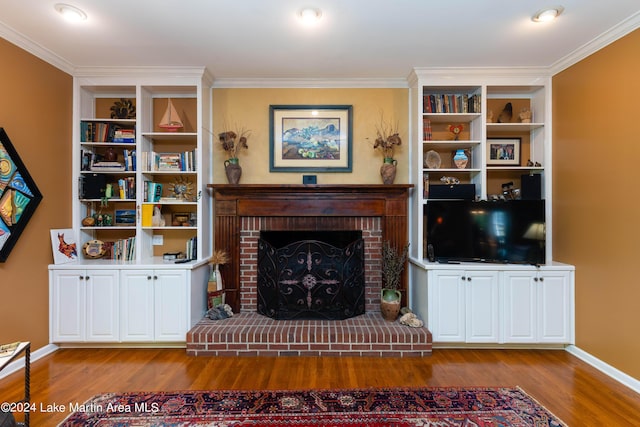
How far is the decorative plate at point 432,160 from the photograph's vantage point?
3441mm

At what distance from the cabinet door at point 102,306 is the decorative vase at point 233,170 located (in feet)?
4.62

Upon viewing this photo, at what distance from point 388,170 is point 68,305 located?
3.34m

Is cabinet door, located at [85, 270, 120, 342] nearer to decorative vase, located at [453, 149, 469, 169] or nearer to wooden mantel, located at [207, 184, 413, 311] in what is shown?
wooden mantel, located at [207, 184, 413, 311]

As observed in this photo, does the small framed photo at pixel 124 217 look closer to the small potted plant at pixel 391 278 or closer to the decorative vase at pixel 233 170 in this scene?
the decorative vase at pixel 233 170

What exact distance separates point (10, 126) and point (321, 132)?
2698 mm

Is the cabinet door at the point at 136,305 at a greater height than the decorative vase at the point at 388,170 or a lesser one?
lesser

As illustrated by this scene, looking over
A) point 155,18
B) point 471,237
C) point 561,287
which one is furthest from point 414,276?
point 155,18

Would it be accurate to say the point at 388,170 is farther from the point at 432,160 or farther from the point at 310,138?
the point at 310,138

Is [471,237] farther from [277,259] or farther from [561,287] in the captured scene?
[277,259]

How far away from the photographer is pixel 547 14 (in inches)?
89.6

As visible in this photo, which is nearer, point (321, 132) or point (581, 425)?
point (581, 425)

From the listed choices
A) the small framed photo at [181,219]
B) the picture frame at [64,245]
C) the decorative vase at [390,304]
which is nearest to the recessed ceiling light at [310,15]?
the small framed photo at [181,219]

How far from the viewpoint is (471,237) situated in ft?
10.1

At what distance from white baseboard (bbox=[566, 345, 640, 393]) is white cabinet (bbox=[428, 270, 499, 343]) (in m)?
0.68
